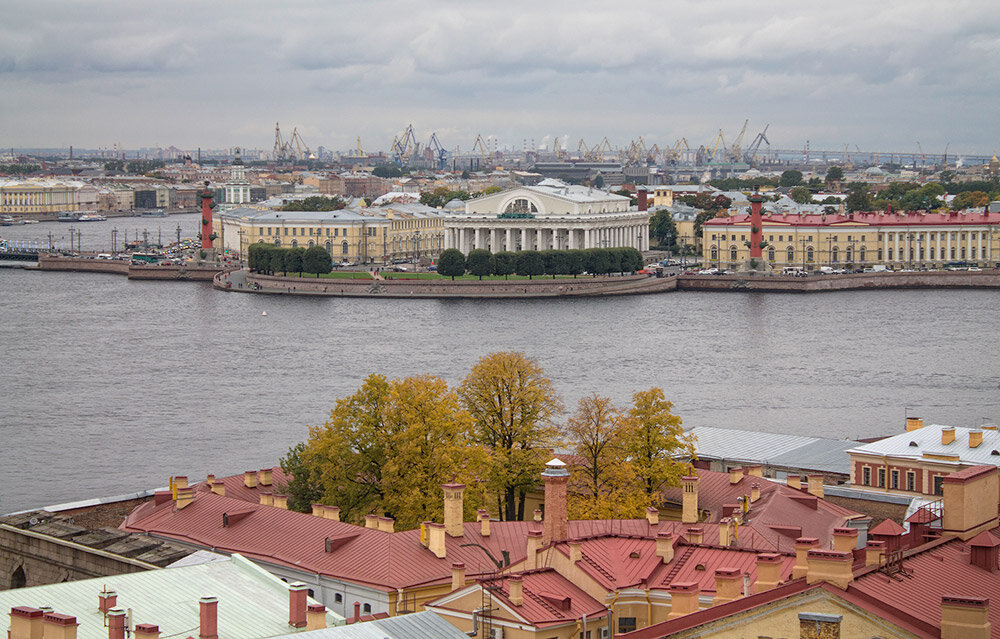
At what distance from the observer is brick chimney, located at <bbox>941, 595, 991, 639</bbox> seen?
21.4 ft

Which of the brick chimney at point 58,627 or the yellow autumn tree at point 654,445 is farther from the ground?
the brick chimney at point 58,627

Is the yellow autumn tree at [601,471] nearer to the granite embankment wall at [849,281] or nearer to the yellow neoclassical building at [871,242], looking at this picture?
the granite embankment wall at [849,281]

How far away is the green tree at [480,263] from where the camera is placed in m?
48.3

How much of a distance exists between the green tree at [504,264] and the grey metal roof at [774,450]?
30286 millimetres

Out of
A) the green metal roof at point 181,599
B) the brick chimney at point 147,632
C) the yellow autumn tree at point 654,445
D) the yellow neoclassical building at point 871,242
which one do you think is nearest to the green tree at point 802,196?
the yellow neoclassical building at point 871,242

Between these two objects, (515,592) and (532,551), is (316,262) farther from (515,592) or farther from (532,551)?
(515,592)

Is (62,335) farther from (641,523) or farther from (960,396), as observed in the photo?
(641,523)

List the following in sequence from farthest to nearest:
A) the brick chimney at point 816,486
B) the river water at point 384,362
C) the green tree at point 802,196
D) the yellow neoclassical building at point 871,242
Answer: the green tree at point 802,196 < the yellow neoclassical building at point 871,242 < the river water at point 384,362 < the brick chimney at point 816,486

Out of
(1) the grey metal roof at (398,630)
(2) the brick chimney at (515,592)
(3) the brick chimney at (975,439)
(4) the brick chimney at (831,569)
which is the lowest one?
(3) the brick chimney at (975,439)

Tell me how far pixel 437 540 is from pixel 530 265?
123 ft

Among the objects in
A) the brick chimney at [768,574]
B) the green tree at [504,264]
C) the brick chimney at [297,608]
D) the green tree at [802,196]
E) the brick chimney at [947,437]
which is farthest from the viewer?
the green tree at [802,196]

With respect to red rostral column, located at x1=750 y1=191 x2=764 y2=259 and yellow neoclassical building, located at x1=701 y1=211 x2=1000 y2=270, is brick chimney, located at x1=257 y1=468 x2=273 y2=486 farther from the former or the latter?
yellow neoclassical building, located at x1=701 y1=211 x2=1000 y2=270

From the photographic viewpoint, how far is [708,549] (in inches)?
396

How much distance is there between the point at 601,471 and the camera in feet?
47.3
